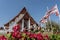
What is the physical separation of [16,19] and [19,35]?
29.9 metres

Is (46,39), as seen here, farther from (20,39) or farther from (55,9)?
(55,9)

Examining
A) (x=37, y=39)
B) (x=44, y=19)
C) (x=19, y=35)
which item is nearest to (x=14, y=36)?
(x=19, y=35)

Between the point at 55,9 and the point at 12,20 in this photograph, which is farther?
the point at 12,20

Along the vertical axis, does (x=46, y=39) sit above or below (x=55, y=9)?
below

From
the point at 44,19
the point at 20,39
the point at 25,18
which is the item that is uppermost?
the point at 25,18

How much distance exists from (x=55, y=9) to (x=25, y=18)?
14356mm

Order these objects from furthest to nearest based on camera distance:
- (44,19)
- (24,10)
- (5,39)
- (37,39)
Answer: (24,10) < (44,19) < (37,39) < (5,39)

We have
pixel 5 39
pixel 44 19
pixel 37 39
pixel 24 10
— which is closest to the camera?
pixel 5 39

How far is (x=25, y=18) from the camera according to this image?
3572cm

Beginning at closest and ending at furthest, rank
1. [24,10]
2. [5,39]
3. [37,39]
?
[5,39], [37,39], [24,10]

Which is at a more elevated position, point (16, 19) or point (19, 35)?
point (16, 19)

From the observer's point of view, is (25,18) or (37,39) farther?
(25,18)

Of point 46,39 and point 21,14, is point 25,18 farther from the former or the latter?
point 46,39

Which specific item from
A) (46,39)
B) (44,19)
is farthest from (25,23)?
(46,39)
